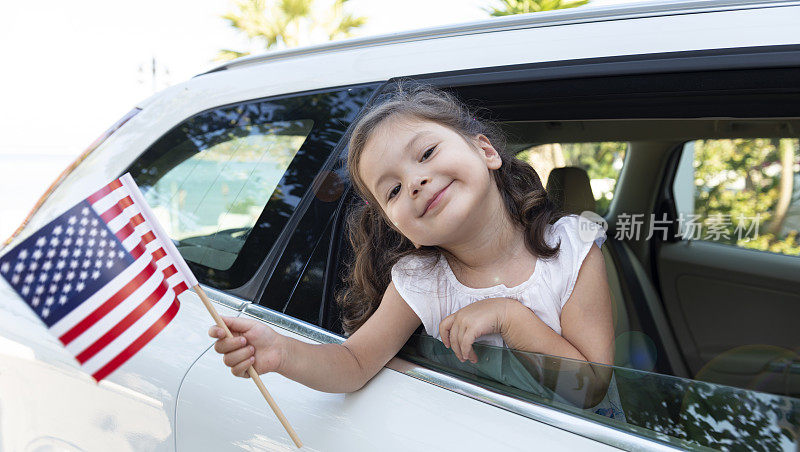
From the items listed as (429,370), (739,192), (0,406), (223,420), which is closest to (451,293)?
(429,370)

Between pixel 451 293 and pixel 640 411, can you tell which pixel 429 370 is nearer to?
pixel 451 293

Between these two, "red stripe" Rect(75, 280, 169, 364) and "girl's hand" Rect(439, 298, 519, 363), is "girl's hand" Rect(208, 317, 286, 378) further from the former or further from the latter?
"girl's hand" Rect(439, 298, 519, 363)

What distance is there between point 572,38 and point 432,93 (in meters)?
0.32

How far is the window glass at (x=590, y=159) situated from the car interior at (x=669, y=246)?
3 cm

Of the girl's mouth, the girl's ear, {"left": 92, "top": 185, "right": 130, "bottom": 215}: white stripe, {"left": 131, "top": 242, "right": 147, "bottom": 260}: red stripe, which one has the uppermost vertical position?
the girl's ear

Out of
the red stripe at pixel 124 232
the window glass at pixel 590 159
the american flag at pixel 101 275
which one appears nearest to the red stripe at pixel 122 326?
the american flag at pixel 101 275

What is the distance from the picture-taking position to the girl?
4.09 ft

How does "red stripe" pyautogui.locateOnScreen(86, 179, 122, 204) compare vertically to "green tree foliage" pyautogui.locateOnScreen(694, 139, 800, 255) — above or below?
above

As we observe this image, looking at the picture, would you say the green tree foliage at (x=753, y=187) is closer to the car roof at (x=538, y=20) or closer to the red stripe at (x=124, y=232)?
the car roof at (x=538, y=20)

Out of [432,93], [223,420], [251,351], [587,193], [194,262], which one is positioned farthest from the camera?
[587,193]

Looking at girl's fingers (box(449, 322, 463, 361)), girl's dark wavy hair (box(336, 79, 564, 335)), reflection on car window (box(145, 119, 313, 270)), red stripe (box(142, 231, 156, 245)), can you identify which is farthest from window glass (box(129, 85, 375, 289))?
girl's fingers (box(449, 322, 463, 361))

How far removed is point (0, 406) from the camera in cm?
169

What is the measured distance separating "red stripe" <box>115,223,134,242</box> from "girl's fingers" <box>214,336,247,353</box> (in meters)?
0.25

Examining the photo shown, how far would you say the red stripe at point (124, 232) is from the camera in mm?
1096
